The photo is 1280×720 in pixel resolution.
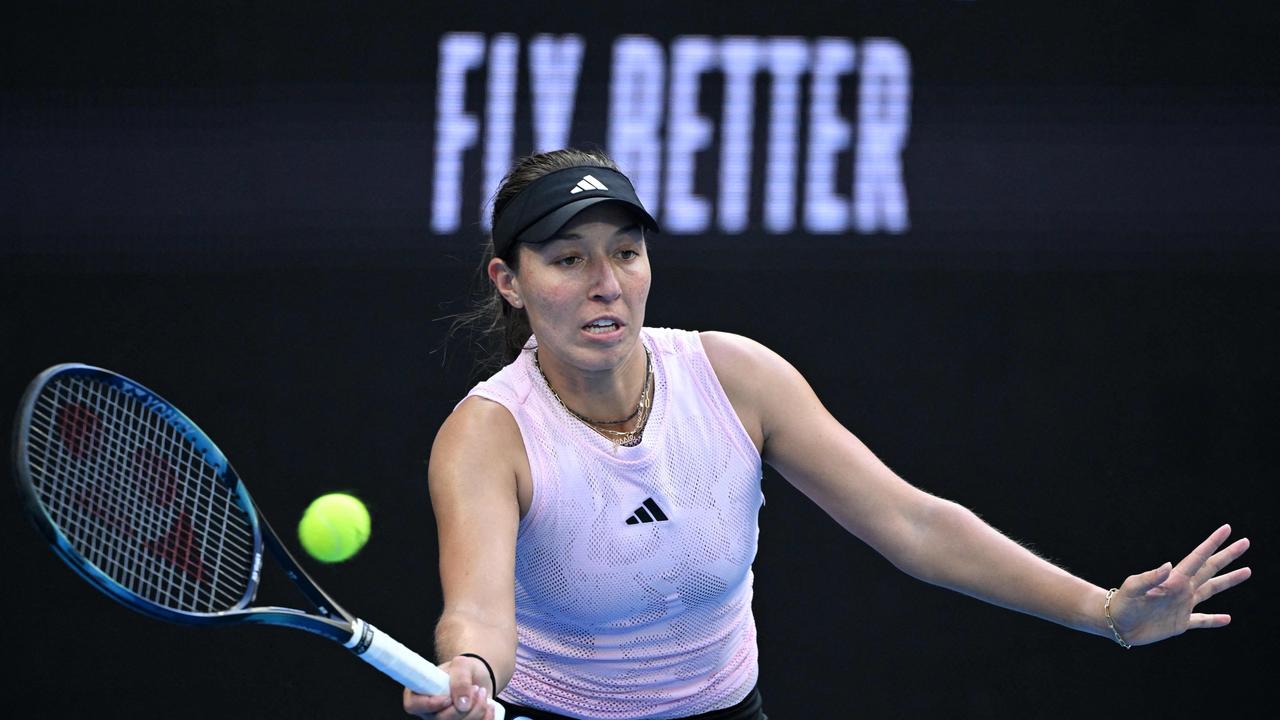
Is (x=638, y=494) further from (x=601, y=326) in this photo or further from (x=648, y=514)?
(x=601, y=326)

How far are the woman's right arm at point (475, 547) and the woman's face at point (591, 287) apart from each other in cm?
15

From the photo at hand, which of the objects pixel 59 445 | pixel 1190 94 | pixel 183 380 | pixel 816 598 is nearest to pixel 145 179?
pixel 183 380

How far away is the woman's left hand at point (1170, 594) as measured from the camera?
6.59ft

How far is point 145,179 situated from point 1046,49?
2.05 m

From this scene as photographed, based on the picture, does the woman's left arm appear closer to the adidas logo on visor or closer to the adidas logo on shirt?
the adidas logo on shirt

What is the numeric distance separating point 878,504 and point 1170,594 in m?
0.42

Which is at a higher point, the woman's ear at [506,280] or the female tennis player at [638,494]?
the woman's ear at [506,280]

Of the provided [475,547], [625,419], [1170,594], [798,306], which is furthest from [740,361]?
[798,306]

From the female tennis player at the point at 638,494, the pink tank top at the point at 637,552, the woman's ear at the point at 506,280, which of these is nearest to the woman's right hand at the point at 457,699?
the female tennis player at the point at 638,494

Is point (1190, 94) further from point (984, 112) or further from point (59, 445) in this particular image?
point (59, 445)

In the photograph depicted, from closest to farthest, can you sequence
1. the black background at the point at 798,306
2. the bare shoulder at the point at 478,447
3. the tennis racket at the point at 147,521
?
the tennis racket at the point at 147,521, the bare shoulder at the point at 478,447, the black background at the point at 798,306

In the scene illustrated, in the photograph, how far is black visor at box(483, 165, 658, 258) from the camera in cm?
204

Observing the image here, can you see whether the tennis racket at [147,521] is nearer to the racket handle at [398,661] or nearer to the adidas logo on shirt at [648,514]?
the racket handle at [398,661]

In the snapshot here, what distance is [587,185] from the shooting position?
81.3 inches
